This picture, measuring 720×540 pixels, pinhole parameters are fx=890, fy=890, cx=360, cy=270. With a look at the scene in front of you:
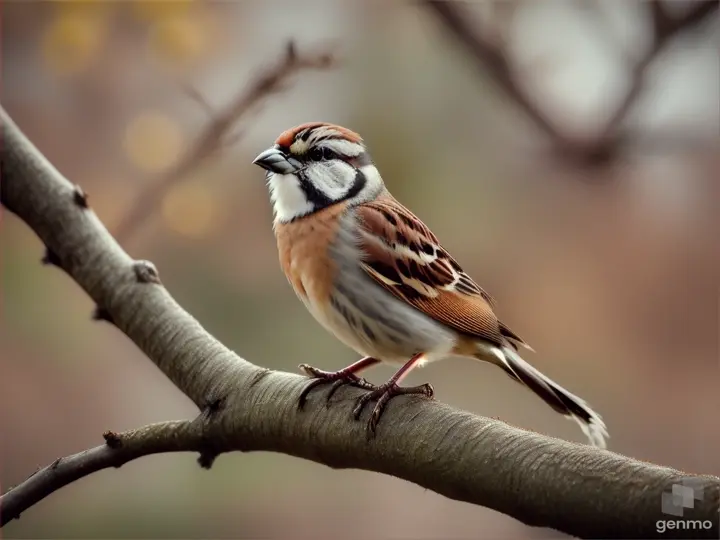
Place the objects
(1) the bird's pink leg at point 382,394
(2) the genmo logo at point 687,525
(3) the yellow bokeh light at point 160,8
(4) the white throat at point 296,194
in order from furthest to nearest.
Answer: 1. (3) the yellow bokeh light at point 160,8
2. (4) the white throat at point 296,194
3. (1) the bird's pink leg at point 382,394
4. (2) the genmo logo at point 687,525

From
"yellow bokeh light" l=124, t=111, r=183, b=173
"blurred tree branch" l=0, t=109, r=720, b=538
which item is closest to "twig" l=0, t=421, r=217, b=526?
"blurred tree branch" l=0, t=109, r=720, b=538

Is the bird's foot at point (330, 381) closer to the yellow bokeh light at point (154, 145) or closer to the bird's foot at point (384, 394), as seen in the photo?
the bird's foot at point (384, 394)

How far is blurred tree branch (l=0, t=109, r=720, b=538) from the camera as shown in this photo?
62 centimetres

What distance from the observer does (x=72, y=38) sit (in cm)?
110

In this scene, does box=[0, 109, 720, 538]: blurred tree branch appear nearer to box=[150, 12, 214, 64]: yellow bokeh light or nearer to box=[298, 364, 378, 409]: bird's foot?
box=[298, 364, 378, 409]: bird's foot

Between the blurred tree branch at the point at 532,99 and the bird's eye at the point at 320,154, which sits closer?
the blurred tree branch at the point at 532,99

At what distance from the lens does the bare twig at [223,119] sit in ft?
2.84

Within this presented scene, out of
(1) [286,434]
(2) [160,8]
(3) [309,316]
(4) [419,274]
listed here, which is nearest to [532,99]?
(4) [419,274]

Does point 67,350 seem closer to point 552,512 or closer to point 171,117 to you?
point 171,117

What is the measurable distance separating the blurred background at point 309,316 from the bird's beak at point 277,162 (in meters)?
0.57

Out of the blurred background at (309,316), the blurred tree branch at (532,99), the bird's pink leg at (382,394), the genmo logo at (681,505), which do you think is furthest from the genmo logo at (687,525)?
the blurred background at (309,316)

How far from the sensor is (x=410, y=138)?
6.37 ft

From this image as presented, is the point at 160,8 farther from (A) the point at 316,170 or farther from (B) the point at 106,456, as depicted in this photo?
(B) the point at 106,456

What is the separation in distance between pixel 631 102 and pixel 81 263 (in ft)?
2.01
